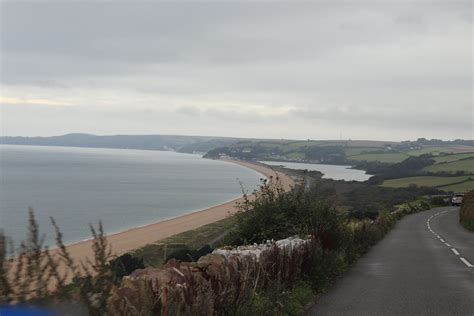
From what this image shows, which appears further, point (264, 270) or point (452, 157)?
point (452, 157)

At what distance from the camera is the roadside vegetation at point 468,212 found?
1401 inches

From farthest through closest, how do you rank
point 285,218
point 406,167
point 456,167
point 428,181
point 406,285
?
point 406,167
point 456,167
point 428,181
point 285,218
point 406,285

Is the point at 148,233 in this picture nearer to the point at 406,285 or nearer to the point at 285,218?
the point at 285,218

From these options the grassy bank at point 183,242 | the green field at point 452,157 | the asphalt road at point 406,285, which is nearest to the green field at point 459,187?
the green field at point 452,157

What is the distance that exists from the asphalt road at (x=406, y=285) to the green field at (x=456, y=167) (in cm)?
9642

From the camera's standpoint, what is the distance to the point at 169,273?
7203mm

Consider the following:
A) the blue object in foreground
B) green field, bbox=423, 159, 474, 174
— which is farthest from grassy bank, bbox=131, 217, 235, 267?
green field, bbox=423, 159, 474, 174

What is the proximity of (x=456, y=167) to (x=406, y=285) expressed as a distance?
114557mm

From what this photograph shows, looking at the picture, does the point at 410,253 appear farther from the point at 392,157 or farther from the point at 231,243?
the point at 392,157

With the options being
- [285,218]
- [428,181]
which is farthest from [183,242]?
[428,181]

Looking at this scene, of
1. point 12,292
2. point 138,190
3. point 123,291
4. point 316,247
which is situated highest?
point 12,292

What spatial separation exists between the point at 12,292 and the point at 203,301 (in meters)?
2.68

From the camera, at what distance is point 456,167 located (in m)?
119

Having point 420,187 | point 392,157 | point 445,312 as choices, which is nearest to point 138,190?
point 420,187
